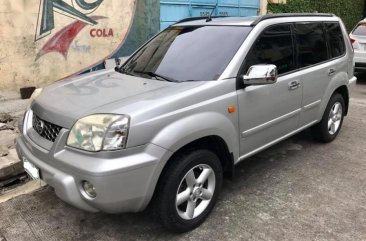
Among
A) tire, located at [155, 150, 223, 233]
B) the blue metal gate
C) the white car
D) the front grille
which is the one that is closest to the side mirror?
tire, located at [155, 150, 223, 233]

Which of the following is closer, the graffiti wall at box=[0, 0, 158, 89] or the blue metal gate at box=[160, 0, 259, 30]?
the graffiti wall at box=[0, 0, 158, 89]

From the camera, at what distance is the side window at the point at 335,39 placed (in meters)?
4.85

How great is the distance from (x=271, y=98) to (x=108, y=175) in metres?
1.89

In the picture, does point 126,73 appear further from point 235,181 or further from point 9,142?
point 9,142

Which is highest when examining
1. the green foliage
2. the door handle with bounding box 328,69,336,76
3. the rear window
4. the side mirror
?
the green foliage

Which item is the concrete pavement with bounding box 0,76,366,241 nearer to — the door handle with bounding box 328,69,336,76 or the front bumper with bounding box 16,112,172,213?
the front bumper with bounding box 16,112,172,213

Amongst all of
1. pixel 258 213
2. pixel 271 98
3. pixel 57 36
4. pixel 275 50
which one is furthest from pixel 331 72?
pixel 57 36

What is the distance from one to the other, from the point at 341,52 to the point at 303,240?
9.68 feet

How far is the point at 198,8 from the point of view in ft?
32.3

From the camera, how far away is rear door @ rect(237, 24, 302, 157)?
352cm

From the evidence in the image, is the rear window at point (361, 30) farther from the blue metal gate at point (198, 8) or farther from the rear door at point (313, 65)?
the rear door at point (313, 65)

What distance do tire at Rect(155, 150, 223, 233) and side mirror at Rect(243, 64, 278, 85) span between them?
0.72 metres

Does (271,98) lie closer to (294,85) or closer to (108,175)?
(294,85)

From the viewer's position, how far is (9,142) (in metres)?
4.82
